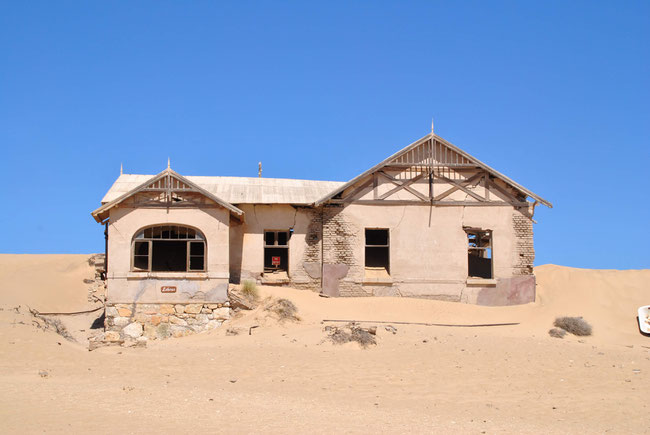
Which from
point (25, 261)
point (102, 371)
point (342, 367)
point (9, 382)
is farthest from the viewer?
point (25, 261)

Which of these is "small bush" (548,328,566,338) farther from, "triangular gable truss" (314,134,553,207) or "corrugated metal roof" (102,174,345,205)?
"corrugated metal roof" (102,174,345,205)

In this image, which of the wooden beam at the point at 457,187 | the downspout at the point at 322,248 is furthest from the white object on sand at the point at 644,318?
the downspout at the point at 322,248

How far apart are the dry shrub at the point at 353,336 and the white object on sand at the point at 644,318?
9.18 metres

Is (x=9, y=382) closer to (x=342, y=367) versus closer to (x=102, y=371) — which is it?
(x=102, y=371)

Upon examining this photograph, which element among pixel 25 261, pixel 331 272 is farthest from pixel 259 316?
pixel 25 261

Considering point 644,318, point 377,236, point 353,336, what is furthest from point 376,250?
point 353,336

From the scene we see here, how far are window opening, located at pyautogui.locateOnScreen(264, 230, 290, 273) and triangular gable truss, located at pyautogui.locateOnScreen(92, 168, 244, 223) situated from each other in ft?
8.64

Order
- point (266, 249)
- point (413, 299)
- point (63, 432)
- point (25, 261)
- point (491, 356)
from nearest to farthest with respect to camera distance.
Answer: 1. point (63, 432)
2. point (491, 356)
3. point (413, 299)
4. point (266, 249)
5. point (25, 261)

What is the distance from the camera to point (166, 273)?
19.7 m

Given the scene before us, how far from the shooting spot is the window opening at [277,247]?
873 inches

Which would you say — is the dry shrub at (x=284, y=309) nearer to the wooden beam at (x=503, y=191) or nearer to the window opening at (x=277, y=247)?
the window opening at (x=277, y=247)

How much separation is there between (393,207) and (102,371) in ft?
38.5

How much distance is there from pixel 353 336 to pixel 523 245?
863 cm

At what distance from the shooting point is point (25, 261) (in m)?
37.6
